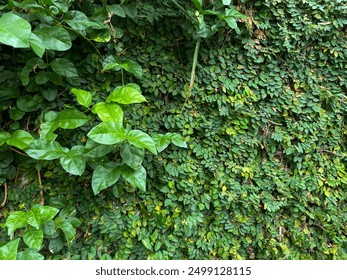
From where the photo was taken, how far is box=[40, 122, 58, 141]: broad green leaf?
1.37 meters

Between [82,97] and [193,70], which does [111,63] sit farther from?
[193,70]

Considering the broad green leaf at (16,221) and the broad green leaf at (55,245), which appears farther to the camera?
the broad green leaf at (55,245)

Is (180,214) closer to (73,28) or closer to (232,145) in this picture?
(232,145)

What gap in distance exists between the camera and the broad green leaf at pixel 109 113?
50.8 inches

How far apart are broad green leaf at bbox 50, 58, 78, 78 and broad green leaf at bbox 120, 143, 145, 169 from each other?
44 centimetres

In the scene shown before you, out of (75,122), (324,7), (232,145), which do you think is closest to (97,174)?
(75,122)

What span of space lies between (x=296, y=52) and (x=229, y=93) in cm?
45

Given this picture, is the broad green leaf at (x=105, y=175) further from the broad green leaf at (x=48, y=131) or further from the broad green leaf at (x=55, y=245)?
the broad green leaf at (x=55, y=245)

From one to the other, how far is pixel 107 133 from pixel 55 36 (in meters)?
0.47

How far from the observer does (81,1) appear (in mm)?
1512

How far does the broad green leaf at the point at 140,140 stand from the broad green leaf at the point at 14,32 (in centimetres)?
49

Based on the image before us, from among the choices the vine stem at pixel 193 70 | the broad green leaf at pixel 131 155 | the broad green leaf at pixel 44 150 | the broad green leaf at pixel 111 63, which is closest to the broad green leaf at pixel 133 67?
the broad green leaf at pixel 111 63

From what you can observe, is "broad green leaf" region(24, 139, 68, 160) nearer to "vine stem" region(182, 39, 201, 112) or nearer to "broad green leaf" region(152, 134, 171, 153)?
"broad green leaf" region(152, 134, 171, 153)

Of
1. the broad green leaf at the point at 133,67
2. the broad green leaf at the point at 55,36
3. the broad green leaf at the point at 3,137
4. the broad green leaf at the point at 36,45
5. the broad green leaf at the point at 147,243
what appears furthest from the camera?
the broad green leaf at the point at 147,243
